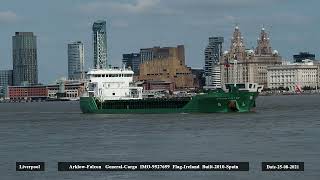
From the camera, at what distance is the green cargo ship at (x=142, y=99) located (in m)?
104

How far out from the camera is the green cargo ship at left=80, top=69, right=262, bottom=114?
10362 centimetres

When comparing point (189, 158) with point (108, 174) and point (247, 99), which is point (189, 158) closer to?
point (108, 174)

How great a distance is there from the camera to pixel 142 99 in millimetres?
118500

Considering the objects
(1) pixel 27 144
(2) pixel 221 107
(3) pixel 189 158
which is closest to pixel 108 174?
(3) pixel 189 158

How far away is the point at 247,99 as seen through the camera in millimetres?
105375
